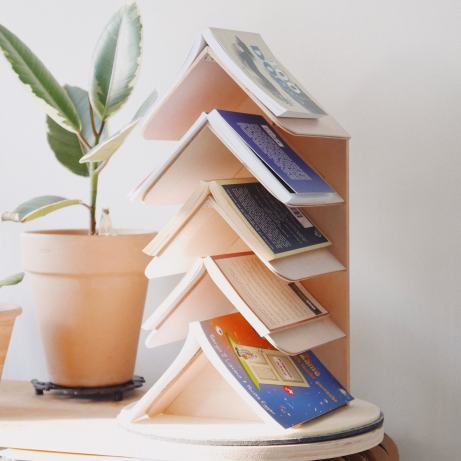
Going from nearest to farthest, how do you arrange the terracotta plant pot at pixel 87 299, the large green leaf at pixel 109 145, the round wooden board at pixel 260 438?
1. the round wooden board at pixel 260 438
2. the large green leaf at pixel 109 145
3. the terracotta plant pot at pixel 87 299

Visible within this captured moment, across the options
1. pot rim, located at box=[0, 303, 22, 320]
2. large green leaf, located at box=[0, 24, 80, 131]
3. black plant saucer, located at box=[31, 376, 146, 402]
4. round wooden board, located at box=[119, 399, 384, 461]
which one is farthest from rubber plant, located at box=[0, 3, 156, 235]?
round wooden board, located at box=[119, 399, 384, 461]

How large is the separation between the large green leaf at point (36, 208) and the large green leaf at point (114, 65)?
0.15 meters

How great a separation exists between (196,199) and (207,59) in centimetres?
17

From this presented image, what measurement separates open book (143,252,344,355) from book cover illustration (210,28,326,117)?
7.8 inches

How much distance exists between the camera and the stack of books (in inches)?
37.1

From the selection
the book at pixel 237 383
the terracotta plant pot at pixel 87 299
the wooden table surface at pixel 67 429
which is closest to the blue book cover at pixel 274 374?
the book at pixel 237 383

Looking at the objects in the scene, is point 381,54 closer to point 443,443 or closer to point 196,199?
point 196,199

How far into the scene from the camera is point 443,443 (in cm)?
124

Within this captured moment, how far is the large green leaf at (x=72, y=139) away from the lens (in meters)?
1.29

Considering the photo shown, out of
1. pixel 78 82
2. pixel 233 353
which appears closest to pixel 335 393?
pixel 233 353

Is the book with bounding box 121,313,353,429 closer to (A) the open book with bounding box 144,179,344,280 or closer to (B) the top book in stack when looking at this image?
(A) the open book with bounding box 144,179,344,280

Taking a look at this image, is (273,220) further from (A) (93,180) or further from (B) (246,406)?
(A) (93,180)

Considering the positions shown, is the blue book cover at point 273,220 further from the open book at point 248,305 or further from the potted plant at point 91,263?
the potted plant at point 91,263

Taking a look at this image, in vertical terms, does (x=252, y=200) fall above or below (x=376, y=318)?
above
